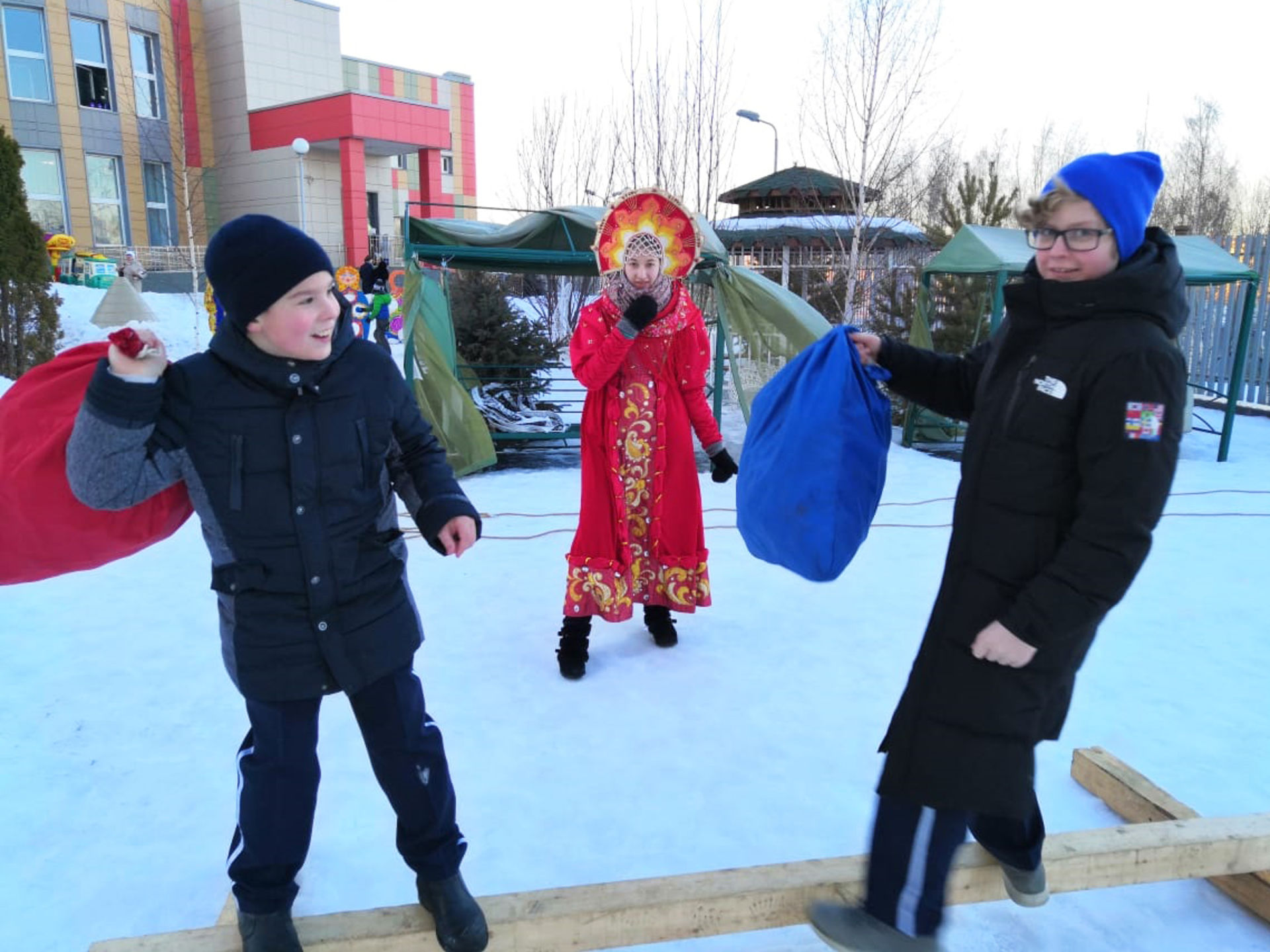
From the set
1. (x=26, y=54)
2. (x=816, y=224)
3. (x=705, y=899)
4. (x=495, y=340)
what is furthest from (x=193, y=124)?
(x=705, y=899)

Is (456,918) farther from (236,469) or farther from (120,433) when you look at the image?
(120,433)

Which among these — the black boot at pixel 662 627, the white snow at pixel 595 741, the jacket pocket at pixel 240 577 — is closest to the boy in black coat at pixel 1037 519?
the white snow at pixel 595 741

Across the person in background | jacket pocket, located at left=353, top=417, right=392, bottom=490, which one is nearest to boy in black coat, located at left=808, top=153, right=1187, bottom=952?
jacket pocket, located at left=353, top=417, right=392, bottom=490

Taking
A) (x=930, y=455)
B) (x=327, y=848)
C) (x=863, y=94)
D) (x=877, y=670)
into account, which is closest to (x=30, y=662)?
(x=327, y=848)

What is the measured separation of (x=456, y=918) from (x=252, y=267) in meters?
1.30

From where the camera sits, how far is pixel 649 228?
136 inches

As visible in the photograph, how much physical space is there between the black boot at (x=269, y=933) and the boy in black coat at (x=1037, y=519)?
3.39ft

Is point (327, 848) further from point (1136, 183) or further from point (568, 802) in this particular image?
point (1136, 183)

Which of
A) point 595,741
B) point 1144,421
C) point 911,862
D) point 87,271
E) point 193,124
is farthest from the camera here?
point 193,124

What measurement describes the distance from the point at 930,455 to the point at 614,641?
519 cm

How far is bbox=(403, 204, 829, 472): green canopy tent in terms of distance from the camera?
6.02 metres

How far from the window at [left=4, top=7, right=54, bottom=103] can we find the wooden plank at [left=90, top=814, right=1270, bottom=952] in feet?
78.3

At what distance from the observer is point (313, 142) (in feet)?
72.9

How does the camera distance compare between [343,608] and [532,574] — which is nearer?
[343,608]
